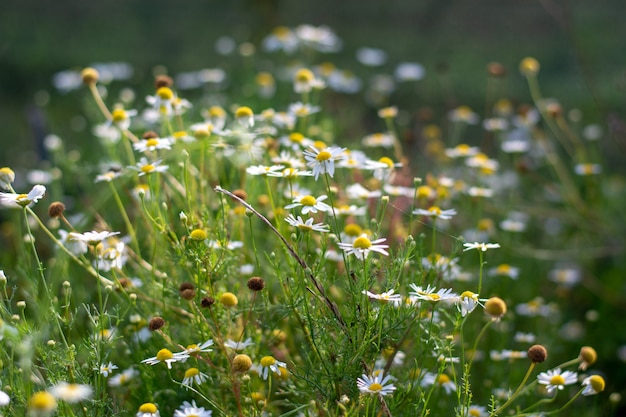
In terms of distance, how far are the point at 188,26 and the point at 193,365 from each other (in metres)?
8.02

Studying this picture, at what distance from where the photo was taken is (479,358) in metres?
2.40

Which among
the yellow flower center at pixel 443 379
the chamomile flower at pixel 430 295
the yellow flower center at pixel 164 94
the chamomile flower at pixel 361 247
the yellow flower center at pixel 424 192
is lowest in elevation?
the yellow flower center at pixel 443 379

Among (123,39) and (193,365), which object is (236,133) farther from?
(123,39)

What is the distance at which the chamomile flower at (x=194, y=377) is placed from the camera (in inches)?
60.9

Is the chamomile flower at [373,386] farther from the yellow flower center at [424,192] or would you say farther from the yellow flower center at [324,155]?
the yellow flower center at [424,192]

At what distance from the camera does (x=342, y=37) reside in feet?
28.2

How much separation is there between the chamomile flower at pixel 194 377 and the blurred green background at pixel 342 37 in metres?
4.11

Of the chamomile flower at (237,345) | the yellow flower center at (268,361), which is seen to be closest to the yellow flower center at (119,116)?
the chamomile flower at (237,345)

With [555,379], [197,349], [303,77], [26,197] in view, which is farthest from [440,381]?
[303,77]

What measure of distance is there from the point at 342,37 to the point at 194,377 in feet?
24.3

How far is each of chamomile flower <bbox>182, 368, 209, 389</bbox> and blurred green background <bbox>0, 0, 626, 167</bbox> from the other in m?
4.11

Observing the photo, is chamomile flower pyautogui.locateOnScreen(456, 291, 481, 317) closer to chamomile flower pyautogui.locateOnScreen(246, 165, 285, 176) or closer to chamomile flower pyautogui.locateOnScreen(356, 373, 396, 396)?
chamomile flower pyautogui.locateOnScreen(356, 373, 396, 396)

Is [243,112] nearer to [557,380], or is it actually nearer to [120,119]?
[120,119]

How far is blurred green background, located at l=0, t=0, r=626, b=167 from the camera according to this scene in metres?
6.39
